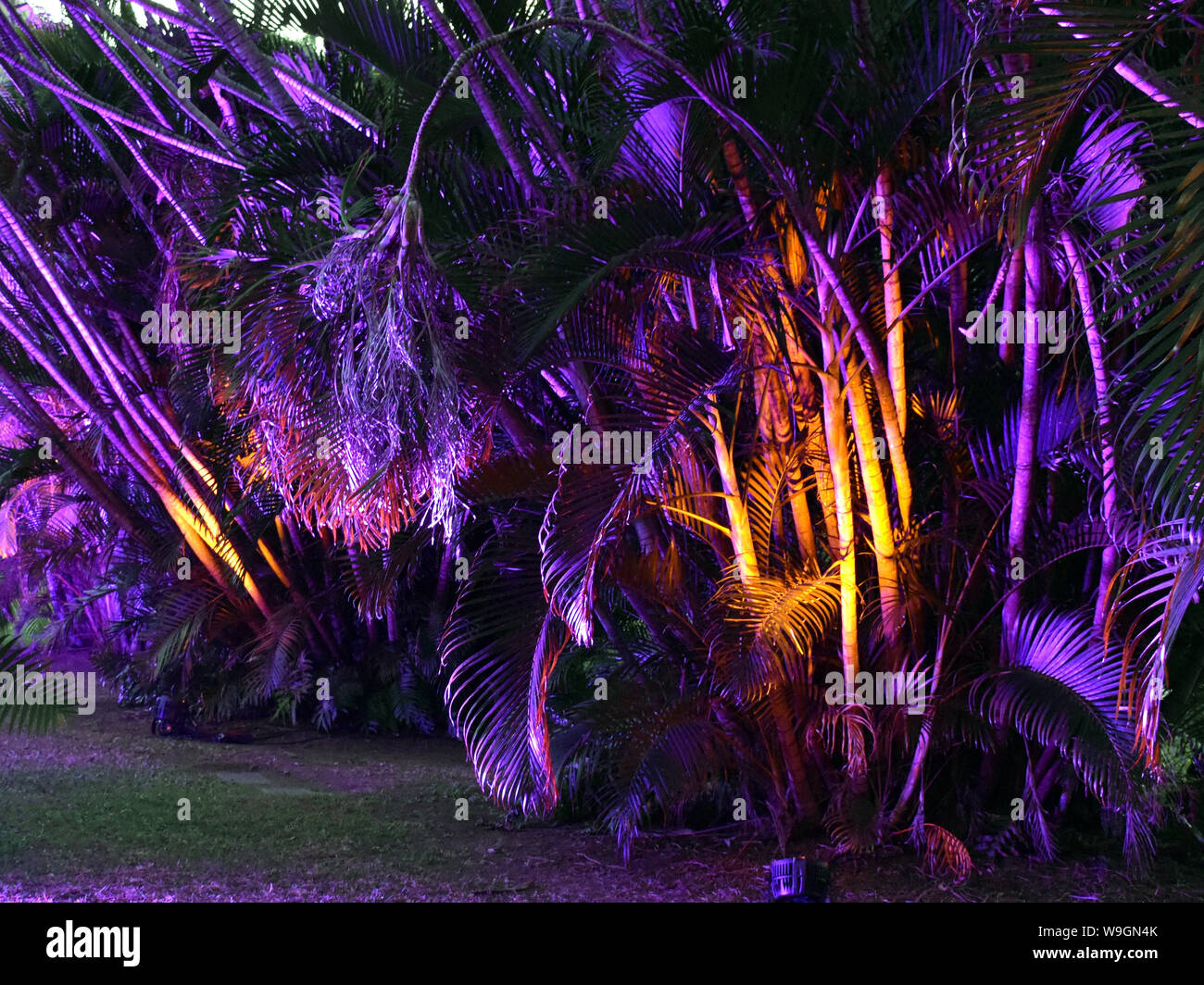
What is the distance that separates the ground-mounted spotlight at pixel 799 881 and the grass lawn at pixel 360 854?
951mm

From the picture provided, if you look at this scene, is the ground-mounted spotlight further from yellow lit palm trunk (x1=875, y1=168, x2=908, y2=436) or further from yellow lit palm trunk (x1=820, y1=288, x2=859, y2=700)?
yellow lit palm trunk (x1=875, y1=168, x2=908, y2=436)

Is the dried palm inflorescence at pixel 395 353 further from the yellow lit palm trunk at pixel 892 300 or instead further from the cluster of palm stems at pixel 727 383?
the yellow lit palm trunk at pixel 892 300

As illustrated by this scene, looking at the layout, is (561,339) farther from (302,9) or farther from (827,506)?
(302,9)

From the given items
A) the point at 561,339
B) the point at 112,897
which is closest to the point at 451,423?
the point at 561,339

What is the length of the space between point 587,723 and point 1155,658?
2.89m

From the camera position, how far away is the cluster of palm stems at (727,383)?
12.7ft

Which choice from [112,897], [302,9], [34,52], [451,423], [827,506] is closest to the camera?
[451,423]

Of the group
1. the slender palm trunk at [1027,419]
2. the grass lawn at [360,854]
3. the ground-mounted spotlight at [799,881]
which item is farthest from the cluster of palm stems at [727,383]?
the ground-mounted spotlight at [799,881]

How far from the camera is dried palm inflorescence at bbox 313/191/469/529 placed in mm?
3324

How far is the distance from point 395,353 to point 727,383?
1.31m


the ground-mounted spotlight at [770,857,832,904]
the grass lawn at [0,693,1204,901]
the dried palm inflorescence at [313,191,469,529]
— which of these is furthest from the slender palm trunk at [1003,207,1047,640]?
the dried palm inflorescence at [313,191,469,529]

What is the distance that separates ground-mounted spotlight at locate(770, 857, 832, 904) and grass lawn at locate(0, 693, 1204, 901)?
0.95 m

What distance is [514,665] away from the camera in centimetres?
462

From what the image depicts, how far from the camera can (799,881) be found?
3.34 meters
